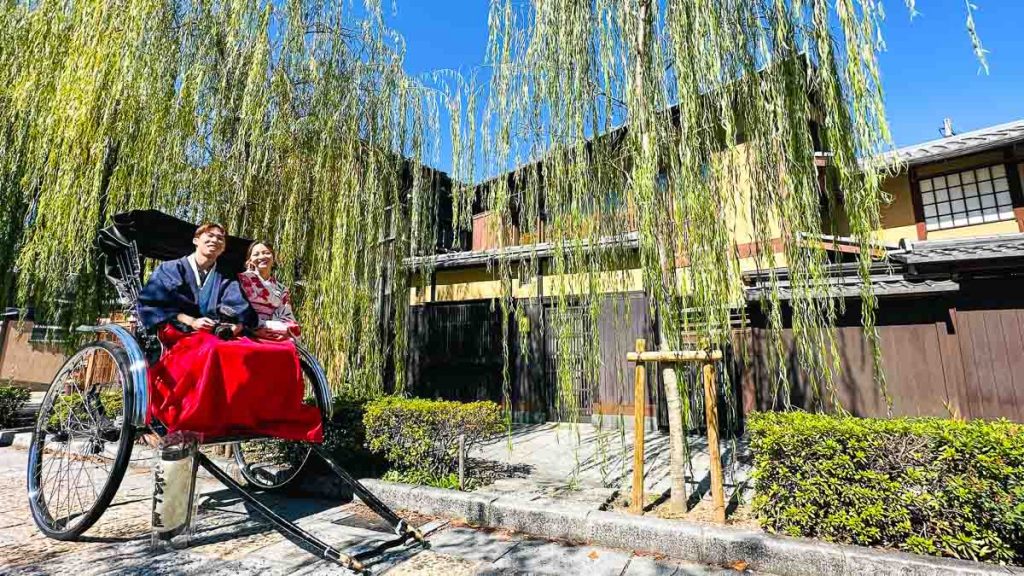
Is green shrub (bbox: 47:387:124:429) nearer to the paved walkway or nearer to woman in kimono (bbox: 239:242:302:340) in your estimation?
woman in kimono (bbox: 239:242:302:340)

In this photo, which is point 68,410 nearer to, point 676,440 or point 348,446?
point 348,446

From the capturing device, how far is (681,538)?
260cm

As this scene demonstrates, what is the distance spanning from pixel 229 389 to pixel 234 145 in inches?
127

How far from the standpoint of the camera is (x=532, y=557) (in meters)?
2.64

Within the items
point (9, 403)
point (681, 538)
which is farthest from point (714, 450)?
point (9, 403)

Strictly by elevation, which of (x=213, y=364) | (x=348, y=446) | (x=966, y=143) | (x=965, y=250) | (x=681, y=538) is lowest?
(x=681, y=538)

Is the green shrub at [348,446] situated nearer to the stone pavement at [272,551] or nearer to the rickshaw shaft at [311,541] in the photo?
the stone pavement at [272,551]

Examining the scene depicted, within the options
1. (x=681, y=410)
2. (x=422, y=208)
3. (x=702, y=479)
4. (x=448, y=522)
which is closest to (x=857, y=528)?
(x=681, y=410)

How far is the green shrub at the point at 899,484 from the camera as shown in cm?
223

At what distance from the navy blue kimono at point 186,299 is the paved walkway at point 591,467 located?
2.13m

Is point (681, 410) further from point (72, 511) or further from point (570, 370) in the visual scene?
point (72, 511)

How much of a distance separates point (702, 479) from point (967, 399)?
12.1 ft

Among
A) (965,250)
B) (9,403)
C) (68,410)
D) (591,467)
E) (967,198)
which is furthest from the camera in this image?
(967,198)

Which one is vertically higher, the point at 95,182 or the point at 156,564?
the point at 95,182
